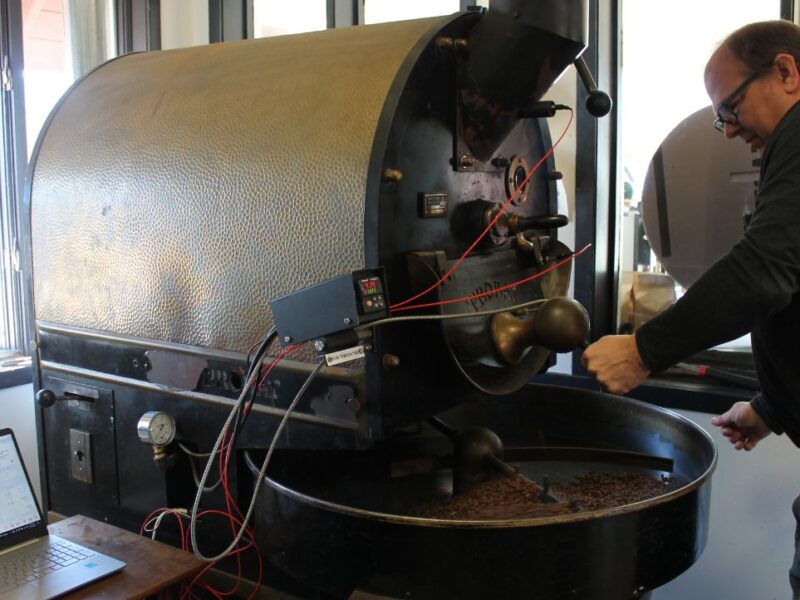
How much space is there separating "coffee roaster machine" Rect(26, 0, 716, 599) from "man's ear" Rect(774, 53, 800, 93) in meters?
0.32

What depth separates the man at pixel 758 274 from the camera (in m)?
1.16

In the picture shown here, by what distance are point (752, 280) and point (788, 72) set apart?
1.40ft

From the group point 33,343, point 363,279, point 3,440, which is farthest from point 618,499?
point 33,343

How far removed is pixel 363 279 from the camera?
1.12 m

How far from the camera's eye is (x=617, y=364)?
130 centimetres

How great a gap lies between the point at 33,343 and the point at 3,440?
34cm

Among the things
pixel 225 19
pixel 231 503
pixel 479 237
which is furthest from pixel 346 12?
pixel 231 503

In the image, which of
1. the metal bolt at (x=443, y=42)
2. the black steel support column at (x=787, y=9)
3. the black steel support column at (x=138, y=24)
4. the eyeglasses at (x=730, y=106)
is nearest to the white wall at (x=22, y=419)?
the black steel support column at (x=138, y=24)

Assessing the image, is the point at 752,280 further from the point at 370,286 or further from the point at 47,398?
the point at 47,398

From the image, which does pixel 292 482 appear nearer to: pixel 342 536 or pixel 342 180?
pixel 342 536

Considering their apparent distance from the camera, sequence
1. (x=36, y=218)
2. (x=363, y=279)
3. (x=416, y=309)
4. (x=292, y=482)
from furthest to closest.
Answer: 1. (x=36, y=218)
2. (x=292, y=482)
3. (x=416, y=309)
4. (x=363, y=279)

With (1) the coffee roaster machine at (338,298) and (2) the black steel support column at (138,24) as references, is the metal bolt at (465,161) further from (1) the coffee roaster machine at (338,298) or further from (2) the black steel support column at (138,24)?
(2) the black steel support column at (138,24)

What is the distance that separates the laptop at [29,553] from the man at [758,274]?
37.3 inches

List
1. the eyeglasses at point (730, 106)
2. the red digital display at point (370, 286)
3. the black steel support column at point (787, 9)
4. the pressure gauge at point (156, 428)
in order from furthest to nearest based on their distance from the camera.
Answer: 1. the black steel support column at point (787, 9)
2. the pressure gauge at point (156, 428)
3. the eyeglasses at point (730, 106)
4. the red digital display at point (370, 286)
